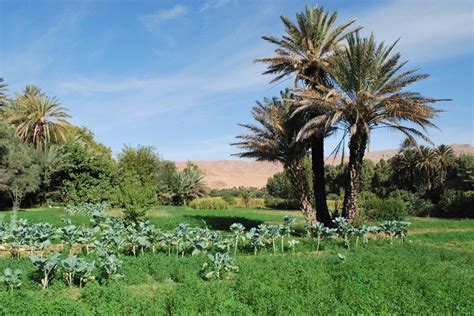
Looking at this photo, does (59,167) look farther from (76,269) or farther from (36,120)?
(76,269)

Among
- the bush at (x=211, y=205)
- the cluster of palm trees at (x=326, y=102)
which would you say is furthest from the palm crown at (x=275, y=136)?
the bush at (x=211, y=205)

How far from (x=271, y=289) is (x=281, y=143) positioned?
10510 mm

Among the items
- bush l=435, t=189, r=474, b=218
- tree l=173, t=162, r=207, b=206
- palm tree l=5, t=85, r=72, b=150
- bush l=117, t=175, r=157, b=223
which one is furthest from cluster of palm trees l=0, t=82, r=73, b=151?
bush l=435, t=189, r=474, b=218

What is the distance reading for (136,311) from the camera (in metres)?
6.16

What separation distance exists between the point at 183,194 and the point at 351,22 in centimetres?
2785

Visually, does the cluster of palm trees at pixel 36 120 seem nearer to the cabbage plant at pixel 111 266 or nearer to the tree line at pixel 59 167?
the tree line at pixel 59 167

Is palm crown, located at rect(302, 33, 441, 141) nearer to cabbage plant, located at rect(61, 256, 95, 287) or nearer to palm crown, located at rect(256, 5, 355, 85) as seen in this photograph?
palm crown, located at rect(256, 5, 355, 85)

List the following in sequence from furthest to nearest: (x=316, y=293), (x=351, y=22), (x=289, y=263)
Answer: (x=351, y=22) < (x=289, y=263) < (x=316, y=293)

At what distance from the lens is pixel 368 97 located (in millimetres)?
14969

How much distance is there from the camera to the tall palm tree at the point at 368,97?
14945 mm

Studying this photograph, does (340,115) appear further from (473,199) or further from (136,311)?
(473,199)

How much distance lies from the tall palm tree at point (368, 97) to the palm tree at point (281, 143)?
201 cm

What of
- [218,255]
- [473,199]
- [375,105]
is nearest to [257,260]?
[218,255]

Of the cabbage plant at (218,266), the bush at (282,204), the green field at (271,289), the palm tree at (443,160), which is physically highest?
the palm tree at (443,160)
